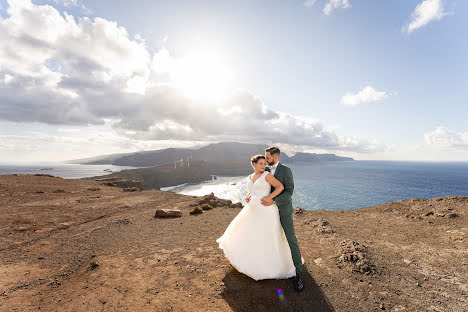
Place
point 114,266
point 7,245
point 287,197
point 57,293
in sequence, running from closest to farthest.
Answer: point 287,197
point 57,293
point 114,266
point 7,245

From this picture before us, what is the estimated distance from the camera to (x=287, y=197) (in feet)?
17.5

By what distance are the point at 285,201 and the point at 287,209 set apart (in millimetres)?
320

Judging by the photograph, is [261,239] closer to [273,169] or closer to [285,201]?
[285,201]

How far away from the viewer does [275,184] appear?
541 centimetres

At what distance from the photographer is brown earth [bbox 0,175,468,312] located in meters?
5.18

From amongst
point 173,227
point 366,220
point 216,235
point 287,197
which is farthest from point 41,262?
point 366,220

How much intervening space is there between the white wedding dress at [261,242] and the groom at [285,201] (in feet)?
0.76

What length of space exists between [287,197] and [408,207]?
1663cm

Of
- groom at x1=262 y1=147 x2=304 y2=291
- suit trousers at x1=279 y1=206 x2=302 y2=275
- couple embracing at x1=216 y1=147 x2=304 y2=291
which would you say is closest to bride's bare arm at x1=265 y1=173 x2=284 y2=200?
couple embracing at x1=216 y1=147 x2=304 y2=291

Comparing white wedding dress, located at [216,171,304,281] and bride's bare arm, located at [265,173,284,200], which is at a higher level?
bride's bare arm, located at [265,173,284,200]

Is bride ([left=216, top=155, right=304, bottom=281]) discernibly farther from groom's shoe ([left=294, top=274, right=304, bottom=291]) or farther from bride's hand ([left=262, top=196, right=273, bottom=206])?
groom's shoe ([left=294, top=274, right=304, bottom=291])

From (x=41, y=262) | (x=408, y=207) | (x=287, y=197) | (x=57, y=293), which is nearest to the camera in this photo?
(x=287, y=197)

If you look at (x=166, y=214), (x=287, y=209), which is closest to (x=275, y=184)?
(x=287, y=209)

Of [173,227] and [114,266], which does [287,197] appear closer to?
[114,266]
